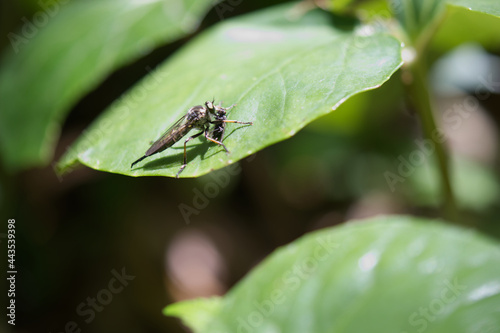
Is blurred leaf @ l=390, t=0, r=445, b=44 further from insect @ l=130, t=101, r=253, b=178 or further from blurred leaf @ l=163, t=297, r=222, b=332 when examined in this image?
blurred leaf @ l=163, t=297, r=222, b=332

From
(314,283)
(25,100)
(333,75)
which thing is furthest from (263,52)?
(25,100)

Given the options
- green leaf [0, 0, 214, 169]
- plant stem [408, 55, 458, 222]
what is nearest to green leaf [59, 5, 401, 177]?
plant stem [408, 55, 458, 222]

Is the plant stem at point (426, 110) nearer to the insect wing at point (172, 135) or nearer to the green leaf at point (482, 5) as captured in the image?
the green leaf at point (482, 5)

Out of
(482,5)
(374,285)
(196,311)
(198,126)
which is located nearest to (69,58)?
(198,126)

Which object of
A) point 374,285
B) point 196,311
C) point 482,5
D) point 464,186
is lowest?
point 464,186

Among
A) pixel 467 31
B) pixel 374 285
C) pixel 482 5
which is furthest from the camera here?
pixel 467 31

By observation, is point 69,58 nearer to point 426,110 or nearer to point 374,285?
point 426,110

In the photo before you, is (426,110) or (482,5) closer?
(482,5)
